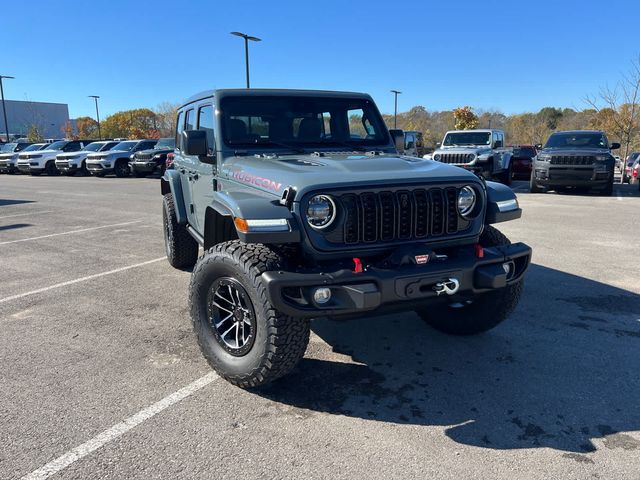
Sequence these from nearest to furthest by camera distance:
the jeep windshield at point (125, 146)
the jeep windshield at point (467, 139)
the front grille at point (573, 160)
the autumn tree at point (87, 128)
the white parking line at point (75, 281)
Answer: the white parking line at point (75, 281) < the front grille at point (573, 160) < the jeep windshield at point (467, 139) < the jeep windshield at point (125, 146) < the autumn tree at point (87, 128)

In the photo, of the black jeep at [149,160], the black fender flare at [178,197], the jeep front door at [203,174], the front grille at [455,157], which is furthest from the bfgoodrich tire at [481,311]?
the black jeep at [149,160]

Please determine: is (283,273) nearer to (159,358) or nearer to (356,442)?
(356,442)

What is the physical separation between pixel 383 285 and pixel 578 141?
43.0ft

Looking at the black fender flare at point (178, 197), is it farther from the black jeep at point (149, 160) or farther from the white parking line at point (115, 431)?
the black jeep at point (149, 160)

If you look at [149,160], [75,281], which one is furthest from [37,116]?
[75,281]

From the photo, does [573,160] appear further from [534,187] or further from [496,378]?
[496,378]

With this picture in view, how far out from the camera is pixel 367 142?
15.2 feet

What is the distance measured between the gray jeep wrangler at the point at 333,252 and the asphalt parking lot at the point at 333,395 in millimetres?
346

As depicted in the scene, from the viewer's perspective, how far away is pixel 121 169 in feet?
75.9

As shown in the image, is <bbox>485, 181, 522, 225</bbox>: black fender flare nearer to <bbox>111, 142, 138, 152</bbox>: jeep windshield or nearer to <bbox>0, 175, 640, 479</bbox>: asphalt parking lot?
<bbox>0, 175, 640, 479</bbox>: asphalt parking lot

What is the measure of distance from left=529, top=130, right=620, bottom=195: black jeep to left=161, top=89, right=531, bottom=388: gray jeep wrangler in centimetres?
1068

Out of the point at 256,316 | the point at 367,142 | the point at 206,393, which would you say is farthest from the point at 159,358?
the point at 367,142

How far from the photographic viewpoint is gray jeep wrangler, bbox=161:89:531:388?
2.79 metres

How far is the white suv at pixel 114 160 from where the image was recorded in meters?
22.9
